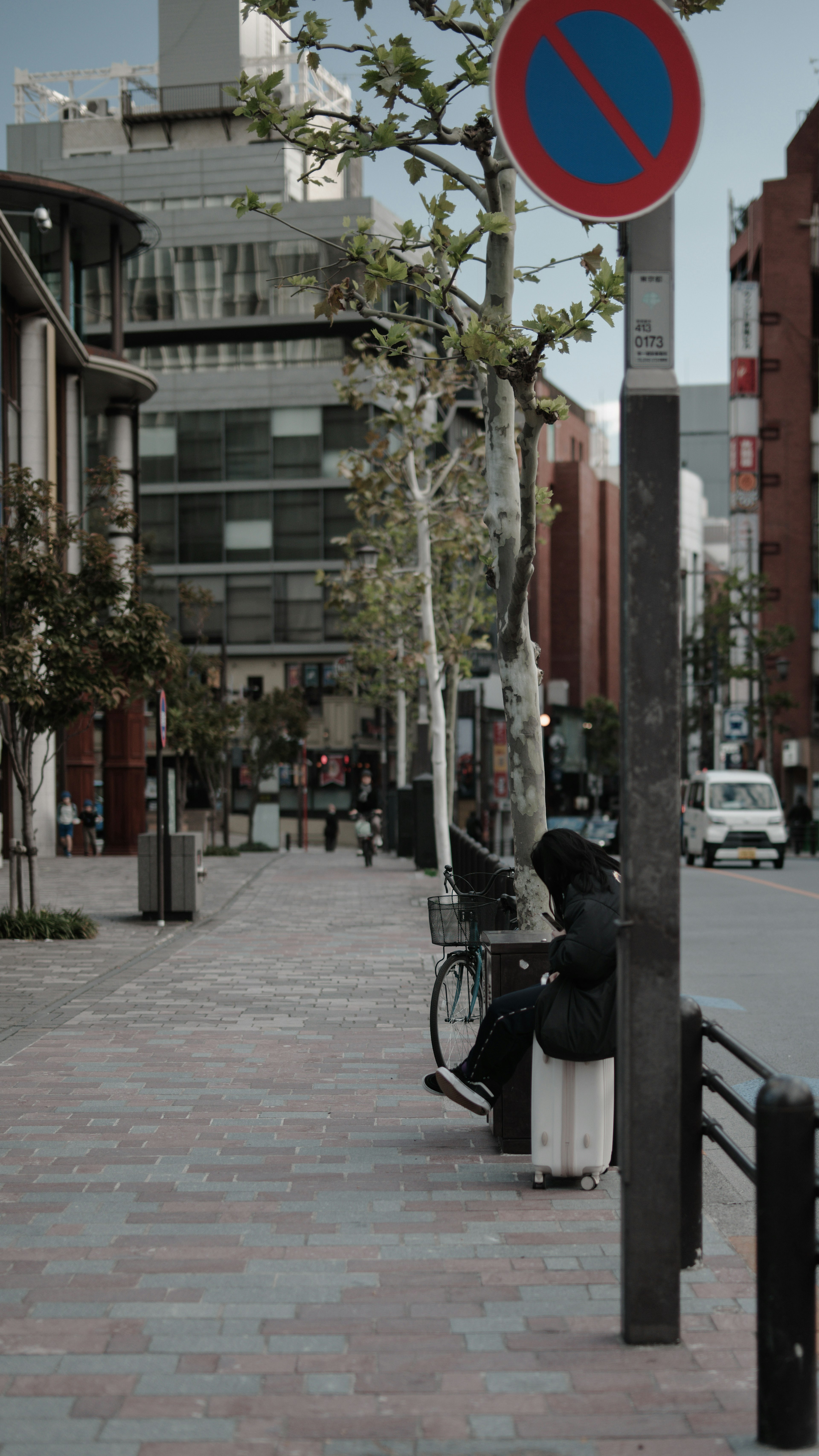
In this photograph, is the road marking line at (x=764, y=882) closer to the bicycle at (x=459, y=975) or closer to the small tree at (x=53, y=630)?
the small tree at (x=53, y=630)

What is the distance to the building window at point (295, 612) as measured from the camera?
217ft

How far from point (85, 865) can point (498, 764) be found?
44.0 ft

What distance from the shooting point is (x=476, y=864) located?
16.0m

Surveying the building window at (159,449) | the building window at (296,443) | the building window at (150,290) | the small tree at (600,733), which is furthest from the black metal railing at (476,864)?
the small tree at (600,733)

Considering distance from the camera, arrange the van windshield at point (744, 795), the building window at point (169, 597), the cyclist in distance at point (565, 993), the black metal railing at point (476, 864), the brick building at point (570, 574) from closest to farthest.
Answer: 1. the cyclist in distance at point (565, 993)
2. the black metal railing at point (476, 864)
3. the van windshield at point (744, 795)
4. the building window at point (169, 597)
5. the brick building at point (570, 574)

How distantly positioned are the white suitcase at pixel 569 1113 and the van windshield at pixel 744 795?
2914cm

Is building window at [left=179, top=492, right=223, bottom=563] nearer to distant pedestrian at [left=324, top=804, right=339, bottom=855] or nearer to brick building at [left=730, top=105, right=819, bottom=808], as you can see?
brick building at [left=730, top=105, right=819, bottom=808]

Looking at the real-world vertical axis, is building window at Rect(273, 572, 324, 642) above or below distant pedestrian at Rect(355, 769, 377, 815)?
above

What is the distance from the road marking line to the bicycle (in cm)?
1442

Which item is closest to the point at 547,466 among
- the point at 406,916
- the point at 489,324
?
the point at 406,916

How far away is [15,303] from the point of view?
34.8m

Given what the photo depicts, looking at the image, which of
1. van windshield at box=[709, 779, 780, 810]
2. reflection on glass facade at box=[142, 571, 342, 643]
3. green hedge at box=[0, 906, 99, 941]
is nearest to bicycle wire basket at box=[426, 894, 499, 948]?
green hedge at box=[0, 906, 99, 941]

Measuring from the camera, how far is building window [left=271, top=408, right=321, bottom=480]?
66062mm

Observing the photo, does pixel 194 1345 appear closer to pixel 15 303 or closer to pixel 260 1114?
pixel 260 1114
